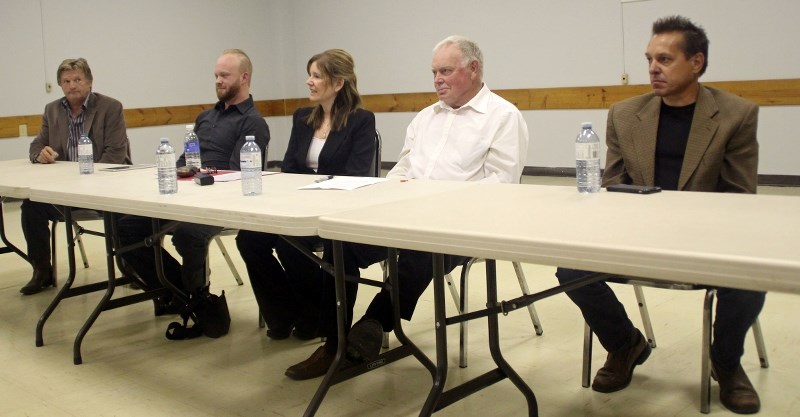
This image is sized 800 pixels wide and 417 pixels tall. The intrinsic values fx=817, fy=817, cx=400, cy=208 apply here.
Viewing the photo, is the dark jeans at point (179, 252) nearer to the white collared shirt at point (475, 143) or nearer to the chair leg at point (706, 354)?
the white collared shirt at point (475, 143)

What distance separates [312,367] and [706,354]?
1.20 metres

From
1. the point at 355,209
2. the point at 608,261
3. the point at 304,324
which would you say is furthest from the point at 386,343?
the point at 608,261

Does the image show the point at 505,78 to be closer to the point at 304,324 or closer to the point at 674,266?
the point at 304,324

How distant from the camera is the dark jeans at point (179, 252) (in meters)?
3.17

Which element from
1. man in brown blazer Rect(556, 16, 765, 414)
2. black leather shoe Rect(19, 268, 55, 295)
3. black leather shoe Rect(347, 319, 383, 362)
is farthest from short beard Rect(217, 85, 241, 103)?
man in brown blazer Rect(556, 16, 765, 414)

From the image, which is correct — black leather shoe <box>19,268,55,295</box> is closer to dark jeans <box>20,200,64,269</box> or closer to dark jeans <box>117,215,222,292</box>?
dark jeans <box>20,200,64,269</box>

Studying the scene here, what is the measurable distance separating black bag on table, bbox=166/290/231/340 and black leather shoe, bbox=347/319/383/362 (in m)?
0.97

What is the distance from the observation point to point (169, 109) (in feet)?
26.9

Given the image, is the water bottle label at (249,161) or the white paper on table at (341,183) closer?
the water bottle label at (249,161)

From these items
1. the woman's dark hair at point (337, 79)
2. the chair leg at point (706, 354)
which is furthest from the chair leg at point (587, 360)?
the woman's dark hair at point (337, 79)

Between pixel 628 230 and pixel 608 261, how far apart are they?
17cm

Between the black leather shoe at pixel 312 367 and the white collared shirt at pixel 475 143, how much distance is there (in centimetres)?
69

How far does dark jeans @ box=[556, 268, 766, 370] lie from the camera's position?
2191 millimetres

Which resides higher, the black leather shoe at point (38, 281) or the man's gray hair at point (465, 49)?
the man's gray hair at point (465, 49)
